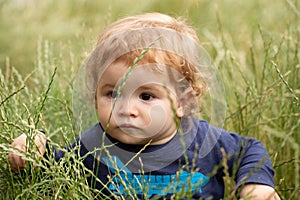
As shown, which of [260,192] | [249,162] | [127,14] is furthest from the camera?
[127,14]

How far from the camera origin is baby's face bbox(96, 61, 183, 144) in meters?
1.59

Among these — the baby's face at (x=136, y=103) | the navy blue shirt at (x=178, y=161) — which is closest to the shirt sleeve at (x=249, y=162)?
the navy blue shirt at (x=178, y=161)

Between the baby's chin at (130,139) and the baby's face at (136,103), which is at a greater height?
the baby's face at (136,103)

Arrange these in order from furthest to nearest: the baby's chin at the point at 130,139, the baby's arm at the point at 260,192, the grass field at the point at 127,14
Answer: the grass field at the point at 127,14 < the baby's chin at the point at 130,139 < the baby's arm at the point at 260,192

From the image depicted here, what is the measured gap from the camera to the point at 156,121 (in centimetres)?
163

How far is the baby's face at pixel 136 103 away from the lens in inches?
62.6

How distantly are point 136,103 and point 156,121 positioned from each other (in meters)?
0.08

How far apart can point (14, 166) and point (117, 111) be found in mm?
303

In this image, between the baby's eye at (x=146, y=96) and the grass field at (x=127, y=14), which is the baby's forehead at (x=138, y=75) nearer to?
the baby's eye at (x=146, y=96)

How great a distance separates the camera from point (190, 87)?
5.84 ft

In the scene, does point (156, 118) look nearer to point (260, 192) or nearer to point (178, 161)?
point (178, 161)

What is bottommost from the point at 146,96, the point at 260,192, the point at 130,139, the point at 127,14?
the point at 260,192

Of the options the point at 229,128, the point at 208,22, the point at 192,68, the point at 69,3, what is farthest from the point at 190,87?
the point at 69,3

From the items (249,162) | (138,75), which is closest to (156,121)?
(138,75)
